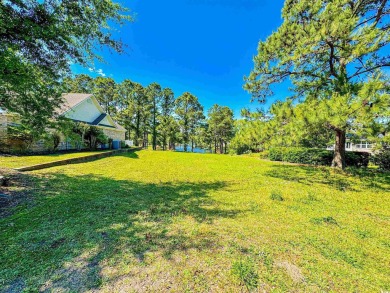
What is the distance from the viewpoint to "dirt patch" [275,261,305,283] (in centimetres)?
200

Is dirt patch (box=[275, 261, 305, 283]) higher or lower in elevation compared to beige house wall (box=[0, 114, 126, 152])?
lower

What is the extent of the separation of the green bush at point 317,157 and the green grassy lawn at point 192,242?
19.4 feet

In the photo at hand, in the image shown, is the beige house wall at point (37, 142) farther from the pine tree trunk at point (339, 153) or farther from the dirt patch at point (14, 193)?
the pine tree trunk at point (339, 153)

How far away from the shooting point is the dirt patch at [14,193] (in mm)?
3613

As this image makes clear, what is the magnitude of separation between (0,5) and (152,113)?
96.3 ft

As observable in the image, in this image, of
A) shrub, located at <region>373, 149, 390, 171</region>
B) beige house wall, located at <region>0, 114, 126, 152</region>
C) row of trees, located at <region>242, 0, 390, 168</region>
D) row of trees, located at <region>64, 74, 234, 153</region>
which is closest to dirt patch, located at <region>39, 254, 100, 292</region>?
beige house wall, located at <region>0, 114, 126, 152</region>

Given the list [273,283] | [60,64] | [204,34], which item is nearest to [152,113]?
[204,34]

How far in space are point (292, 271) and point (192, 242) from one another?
137 cm

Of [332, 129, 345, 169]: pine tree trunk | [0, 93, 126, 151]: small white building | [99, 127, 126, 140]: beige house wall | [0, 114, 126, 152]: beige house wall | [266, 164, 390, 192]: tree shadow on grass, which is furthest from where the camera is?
[99, 127, 126, 140]: beige house wall

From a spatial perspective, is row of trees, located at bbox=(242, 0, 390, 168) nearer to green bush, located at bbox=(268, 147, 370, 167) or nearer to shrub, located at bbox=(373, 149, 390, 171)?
green bush, located at bbox=(268, 147, 370, 167)

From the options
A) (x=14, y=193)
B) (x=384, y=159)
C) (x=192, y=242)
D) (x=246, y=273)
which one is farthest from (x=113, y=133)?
(x=384, y=159)

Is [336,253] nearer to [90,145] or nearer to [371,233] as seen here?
[371,233]

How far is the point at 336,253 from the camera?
2.50 meters

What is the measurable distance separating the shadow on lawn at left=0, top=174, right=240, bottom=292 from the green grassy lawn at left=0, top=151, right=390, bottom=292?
0.05 ft
